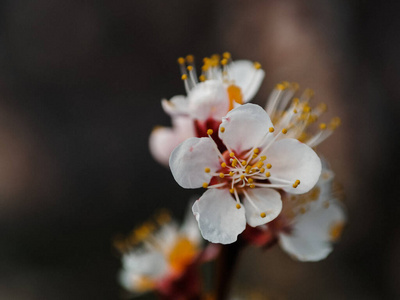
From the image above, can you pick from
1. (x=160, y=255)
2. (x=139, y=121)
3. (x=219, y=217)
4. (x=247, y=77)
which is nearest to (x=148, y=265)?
(x=160, y=255)

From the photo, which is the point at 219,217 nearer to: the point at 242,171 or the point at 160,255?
the point at 242,171

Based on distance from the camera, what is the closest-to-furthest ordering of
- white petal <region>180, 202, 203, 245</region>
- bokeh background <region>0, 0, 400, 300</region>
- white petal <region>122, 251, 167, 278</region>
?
white petal <region>122, 251, 167, 278</region> < white petal <region>180, 202, 203, 245</region> < bokeh background <region>0, 0, 400, 300</region>

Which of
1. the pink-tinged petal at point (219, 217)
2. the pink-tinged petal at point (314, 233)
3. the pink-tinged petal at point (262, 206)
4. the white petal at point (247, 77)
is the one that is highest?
the white petal at point (247, 77)

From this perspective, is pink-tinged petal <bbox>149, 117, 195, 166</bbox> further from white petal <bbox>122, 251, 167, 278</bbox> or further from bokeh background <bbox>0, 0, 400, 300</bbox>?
bokeh background <bbox>0, 0, 400, 300</bbox>

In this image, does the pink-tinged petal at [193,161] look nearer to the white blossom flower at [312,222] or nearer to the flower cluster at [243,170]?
the flower cluster at [243,170]

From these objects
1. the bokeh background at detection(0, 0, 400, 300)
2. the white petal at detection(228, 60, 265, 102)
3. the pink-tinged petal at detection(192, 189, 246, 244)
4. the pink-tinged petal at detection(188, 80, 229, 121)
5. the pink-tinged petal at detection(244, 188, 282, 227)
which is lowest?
the bokeh background at detection(0, 0, 400, 300)

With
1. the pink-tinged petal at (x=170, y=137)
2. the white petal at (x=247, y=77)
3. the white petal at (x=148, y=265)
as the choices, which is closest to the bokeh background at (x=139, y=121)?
the white petal at (x=148, y=265)

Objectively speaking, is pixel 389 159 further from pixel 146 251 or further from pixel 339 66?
pixel 146 251

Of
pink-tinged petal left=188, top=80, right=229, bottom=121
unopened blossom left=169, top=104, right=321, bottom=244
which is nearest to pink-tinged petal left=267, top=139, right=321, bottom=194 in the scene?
unopened blossom left=169, top=104, right=321, bottom=244
